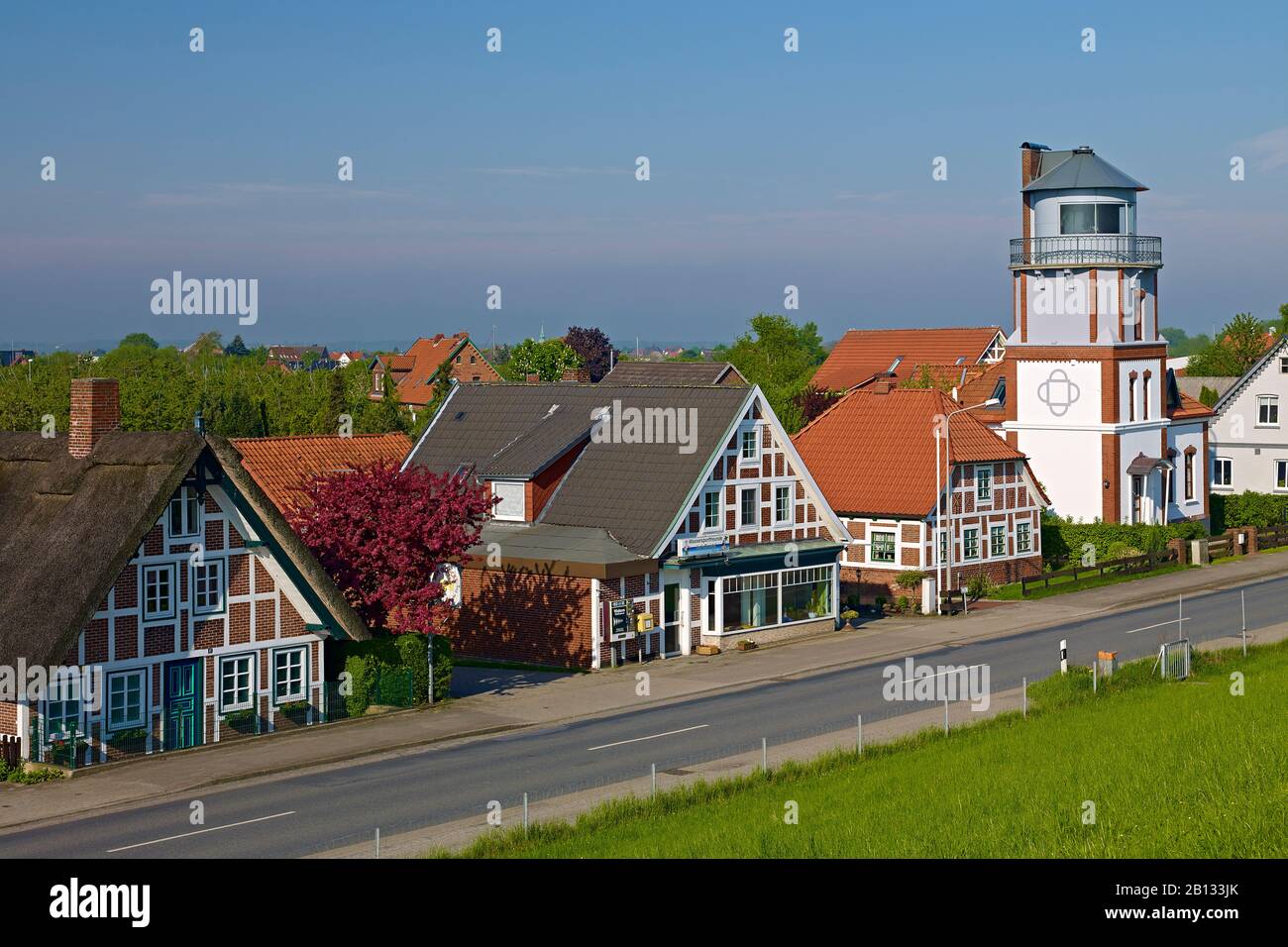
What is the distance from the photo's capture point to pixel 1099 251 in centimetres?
6450

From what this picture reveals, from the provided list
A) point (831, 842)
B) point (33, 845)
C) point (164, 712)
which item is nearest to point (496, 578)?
point (164, 712)

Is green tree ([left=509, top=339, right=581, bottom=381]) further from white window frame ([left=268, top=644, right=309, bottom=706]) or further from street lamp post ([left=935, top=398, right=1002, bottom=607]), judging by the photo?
white window frame ([left=268, top=644, right=309, bottom=706])

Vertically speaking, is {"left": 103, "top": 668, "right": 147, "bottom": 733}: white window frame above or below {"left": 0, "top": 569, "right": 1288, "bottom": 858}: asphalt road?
above

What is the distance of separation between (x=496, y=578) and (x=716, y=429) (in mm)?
7445

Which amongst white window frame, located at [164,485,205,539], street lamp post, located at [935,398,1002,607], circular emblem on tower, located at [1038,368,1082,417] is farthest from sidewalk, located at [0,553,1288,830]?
circular emblem on tower, located at [1038,368,1082,417]

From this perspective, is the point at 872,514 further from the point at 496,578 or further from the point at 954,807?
the point at 954,807

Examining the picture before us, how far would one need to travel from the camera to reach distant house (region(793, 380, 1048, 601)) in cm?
5447

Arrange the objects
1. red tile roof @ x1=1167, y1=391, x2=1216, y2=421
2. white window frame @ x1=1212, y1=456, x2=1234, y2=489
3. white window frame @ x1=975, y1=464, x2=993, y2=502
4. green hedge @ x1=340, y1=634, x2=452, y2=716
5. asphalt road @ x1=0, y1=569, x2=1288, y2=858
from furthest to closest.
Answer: white window frame @ x1=1212, y1=456, x2=1234, y2=489 < red tile roof @ x1=1167, y1=391, x2=1216, y2=421 < white window frame @ x1=975, y1=464, x2=993, y2=502 < green hedge @ x1=340, y1=634, x2=452, y2=716 < asphalt road @ x1=0, y1=569, x2=1288, y2=858

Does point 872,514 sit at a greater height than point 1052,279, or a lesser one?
lesser

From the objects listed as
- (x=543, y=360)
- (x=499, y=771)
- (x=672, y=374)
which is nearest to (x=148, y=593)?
(x=499, y=771)

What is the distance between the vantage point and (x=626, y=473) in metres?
46.1

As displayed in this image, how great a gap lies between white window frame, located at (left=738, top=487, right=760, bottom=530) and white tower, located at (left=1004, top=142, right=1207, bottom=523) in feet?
76.7

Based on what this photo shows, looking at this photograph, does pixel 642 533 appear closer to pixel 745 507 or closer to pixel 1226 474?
pixel 745 507
